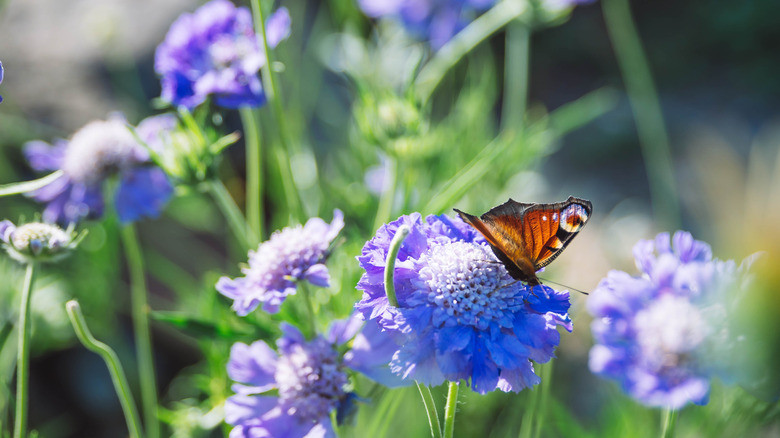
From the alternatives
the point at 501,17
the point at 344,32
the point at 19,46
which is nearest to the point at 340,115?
the point at 344,32

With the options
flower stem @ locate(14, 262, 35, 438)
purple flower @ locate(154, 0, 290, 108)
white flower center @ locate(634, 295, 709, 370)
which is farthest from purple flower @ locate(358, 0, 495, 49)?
flower stem @ locate(14, 262, 35, 438)

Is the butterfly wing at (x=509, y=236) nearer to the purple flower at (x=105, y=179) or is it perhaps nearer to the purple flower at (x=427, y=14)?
the purple flower at (x=105, y=179)

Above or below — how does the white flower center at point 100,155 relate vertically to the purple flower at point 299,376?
above

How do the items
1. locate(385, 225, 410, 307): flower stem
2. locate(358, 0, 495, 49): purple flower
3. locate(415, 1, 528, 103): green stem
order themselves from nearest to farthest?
locate(385, 225, 410, 307): flower stem < locate(415, 1, 528, 103): green stem < locate(358, 0, 495, 49): purple flower

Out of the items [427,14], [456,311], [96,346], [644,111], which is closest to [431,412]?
[456,311]

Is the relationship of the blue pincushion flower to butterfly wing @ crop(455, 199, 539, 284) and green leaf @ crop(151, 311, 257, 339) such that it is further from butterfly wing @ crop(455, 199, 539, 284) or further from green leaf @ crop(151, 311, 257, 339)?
green leaf @ crop(151, 311, 257, 339)

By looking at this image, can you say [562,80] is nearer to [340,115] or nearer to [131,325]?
[340,115]

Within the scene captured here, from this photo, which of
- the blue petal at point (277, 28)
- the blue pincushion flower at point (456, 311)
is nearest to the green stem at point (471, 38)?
the blue petal at point (277, 28)
